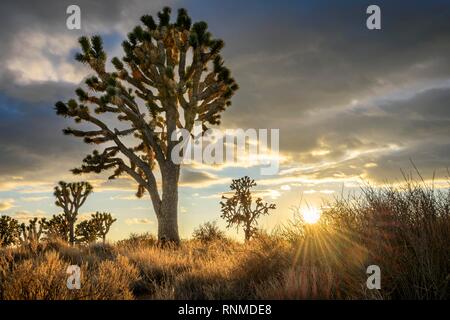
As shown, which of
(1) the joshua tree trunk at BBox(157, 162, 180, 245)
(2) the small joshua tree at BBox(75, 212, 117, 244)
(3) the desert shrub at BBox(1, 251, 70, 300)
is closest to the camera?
(3) the desert shrub at BBox(1, 251, 70, 300)

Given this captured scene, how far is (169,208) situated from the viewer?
17234 mm

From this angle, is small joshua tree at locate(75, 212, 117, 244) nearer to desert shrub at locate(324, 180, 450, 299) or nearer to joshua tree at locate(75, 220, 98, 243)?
joshua tree at locate(75, 220, 98, 243)

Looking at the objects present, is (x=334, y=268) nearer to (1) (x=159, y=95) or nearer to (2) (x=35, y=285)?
(2) (x=35, y=285)

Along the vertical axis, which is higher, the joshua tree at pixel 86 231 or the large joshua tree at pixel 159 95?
the large joshua tree at pixel 159 95

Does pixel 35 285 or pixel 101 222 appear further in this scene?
pixel 101 222

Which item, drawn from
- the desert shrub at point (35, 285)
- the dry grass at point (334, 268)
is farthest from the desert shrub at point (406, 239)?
the desert shrub at point (35, 285)

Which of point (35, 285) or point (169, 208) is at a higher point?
point (169, 208)

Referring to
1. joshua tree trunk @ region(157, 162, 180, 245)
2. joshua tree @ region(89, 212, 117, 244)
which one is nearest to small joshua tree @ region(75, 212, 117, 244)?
joshua tree @ region(89, 212, 117, 244)

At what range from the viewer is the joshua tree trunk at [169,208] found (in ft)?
55.8

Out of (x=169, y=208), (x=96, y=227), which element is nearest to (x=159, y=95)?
(x=169, y=208)

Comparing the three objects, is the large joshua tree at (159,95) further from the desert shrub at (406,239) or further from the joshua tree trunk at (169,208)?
the desert shrub at (406,239)

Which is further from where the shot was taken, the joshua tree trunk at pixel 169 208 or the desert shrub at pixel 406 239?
the joshua tree trunk at pixel 169 208

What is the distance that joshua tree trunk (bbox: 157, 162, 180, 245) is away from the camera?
669 inches
